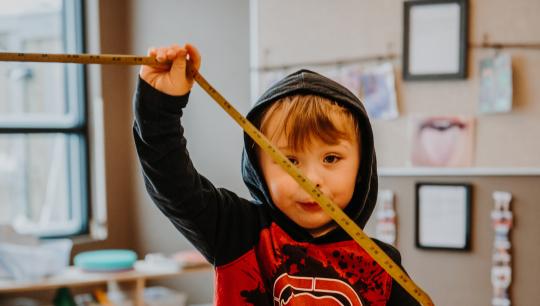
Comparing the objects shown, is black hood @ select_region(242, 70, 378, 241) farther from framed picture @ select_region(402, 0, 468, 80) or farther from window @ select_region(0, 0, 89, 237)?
window @ select_region(0, 0, 89, 237)

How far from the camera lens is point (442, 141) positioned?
86.7 inches

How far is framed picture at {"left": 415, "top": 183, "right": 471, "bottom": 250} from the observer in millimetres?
2166

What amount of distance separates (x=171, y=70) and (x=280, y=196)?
0.27 meters

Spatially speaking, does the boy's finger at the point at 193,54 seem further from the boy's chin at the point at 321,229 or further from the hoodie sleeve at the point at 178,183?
the boy's chin at the point at 321,229

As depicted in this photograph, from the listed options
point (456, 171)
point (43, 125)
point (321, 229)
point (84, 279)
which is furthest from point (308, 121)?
point (43, 125)

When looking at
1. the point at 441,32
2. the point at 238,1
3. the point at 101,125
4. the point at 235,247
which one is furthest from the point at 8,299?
the point at 441,32

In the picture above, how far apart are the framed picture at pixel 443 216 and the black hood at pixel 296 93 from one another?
135cm

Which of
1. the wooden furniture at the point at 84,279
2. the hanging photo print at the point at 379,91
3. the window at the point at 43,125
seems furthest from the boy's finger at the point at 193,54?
the window at the point at 43,125

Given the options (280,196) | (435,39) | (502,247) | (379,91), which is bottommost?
(502,247)

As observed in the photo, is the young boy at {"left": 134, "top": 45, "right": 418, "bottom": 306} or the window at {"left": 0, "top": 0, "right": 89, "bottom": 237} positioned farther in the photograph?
the window at {"left": 0, "top": 0, "right": 89, "bottom": 237}

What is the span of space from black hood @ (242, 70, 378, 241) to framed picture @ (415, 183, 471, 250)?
1.35 metres

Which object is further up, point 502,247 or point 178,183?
point 178,183

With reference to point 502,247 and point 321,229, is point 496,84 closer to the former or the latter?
point 502,247

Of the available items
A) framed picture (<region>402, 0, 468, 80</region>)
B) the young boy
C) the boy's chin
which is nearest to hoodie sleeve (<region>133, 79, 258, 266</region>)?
the young boy
